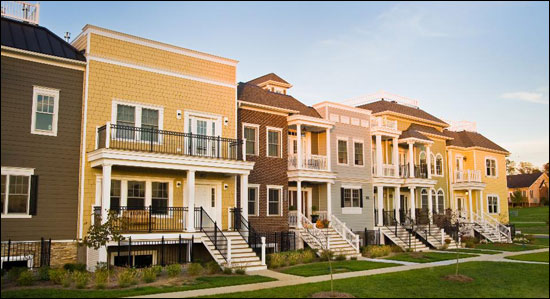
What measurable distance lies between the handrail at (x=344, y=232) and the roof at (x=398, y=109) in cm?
953

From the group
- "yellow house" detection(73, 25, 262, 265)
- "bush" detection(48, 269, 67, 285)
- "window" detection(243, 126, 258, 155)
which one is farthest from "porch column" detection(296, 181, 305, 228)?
"bush" detection(48, 269, 67, 285)

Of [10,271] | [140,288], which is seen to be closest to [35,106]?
[10,271]

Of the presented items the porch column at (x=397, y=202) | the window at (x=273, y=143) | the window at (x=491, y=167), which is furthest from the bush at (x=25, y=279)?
the window at (x=491, y=167)

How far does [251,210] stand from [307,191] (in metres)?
5.34

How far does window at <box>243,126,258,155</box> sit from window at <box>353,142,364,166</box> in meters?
7.69

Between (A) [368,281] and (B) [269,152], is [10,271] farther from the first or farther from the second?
(B) [269,152]

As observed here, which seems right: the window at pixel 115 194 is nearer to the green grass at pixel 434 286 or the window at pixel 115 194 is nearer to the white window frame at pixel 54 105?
the white window frame at pixel 54 105

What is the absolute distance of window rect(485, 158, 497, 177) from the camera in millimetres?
42125

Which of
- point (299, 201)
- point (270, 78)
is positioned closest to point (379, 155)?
point (299, 201)

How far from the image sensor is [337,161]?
1166 inches

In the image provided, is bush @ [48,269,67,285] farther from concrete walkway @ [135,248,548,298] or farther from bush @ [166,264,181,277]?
concrete walkway @ [135,248,548,298]

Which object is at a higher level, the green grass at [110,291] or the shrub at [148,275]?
the shrub at [148,275]

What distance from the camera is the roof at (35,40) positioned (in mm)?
18766

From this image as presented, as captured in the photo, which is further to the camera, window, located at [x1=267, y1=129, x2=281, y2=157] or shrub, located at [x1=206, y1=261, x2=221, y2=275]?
window, located at [x1=267, y1=129, x2=281, y2=157]
